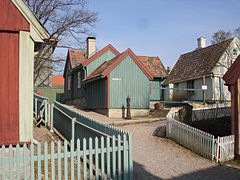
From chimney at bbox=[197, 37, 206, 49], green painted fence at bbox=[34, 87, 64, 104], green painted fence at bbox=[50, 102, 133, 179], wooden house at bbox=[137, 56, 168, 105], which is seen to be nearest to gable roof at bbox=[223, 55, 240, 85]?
green painted fence at bbox=[50, 102, 133, 179]

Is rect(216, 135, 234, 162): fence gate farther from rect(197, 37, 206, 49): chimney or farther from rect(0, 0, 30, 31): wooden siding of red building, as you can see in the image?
rect(197, 37, 206, 49): chimney

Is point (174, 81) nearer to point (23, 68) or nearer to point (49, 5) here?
point (49, 5)

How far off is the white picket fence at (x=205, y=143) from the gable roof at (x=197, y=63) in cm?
1276

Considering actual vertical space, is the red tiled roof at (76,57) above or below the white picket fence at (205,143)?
above

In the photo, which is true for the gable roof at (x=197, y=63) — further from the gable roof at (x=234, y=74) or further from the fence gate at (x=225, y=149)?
the fence gate at (x=225, y=149)

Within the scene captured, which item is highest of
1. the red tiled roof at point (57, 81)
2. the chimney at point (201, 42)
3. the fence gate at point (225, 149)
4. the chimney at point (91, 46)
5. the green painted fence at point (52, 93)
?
the chimney at point (201, 42)

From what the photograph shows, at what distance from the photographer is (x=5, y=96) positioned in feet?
22.2

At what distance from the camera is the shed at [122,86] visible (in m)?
16.5

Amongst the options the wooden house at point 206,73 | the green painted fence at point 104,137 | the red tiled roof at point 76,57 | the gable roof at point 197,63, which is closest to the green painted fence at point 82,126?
the green painted fence at point 104,137

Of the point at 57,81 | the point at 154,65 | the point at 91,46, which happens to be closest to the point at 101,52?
the point at 91,46

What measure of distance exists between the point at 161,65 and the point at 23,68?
21.5 meters

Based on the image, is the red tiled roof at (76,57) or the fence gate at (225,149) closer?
the fence gate at (225,149)

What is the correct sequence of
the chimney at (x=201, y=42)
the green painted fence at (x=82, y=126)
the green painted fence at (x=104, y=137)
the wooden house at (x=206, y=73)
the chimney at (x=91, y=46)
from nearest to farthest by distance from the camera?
the green painted fence at (x=104, y=137) < the green painted fence at (x=82, y=126) < the wooden house at (x=206, y=73) < the chimney at (x=91, y=46) < the chimney at (x=201, y=42)

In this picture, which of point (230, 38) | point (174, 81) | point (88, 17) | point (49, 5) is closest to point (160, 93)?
point (174, 81)
